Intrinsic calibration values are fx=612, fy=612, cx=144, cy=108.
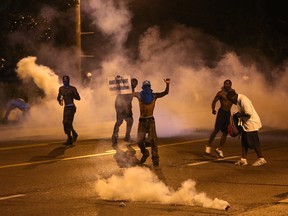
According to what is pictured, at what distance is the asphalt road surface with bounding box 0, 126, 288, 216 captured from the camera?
8078mm

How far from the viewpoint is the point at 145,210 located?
7.97 m

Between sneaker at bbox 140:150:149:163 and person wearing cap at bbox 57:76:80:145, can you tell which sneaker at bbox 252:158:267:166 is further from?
person wearing cap at bbox 57:76:80:145

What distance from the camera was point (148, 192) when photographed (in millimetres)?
8484

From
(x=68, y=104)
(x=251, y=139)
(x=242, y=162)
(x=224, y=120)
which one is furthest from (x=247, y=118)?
(x=68, y=104)

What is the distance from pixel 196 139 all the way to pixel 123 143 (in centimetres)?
242

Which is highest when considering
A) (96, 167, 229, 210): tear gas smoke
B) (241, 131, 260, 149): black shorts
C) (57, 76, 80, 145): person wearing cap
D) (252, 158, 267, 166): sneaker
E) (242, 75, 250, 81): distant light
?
(242, 75, 250, 81): distant light

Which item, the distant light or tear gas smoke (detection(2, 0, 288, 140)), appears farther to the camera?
the distant light

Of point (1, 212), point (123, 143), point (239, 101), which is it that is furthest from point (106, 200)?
point (123, 143)

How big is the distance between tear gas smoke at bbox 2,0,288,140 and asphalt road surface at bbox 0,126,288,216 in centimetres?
366

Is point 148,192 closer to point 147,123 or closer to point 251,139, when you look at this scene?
point 147,123

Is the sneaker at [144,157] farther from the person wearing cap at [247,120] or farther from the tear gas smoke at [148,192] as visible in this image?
the tear gas smoke at [148,192]

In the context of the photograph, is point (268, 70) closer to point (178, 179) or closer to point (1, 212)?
point (178, 179)

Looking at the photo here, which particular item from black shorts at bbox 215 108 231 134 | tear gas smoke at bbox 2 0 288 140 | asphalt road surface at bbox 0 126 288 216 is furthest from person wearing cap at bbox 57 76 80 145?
black shorts at bbox 215 108 231 134

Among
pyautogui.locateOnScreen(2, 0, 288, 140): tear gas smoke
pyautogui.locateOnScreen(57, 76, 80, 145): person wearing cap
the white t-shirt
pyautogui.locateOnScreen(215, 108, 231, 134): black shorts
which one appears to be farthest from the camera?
pyautogui.locateOnScreen(2, 0, 288, 140): tear gas smoke
